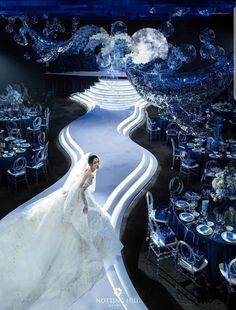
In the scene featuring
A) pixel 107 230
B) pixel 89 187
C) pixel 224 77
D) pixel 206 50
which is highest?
pixel 206 50

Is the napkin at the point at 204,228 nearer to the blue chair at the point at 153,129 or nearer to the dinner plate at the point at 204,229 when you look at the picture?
the dinner plate at the point at 204,229

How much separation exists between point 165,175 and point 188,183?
0.66 meters

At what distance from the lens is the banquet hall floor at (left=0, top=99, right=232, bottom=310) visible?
4.63 metres

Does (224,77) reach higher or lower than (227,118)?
higher

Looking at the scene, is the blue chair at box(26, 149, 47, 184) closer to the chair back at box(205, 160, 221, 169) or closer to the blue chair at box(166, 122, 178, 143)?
the chair back at box(205, 160, 221, 169)

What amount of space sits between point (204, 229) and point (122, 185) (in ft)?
8.94

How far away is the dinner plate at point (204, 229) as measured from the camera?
16.9 ft

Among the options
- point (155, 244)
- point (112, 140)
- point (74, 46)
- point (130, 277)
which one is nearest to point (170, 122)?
point (112, 140)

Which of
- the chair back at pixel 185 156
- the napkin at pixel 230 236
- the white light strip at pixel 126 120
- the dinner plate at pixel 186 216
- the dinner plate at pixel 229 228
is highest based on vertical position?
the white light strip at pixel 126 120

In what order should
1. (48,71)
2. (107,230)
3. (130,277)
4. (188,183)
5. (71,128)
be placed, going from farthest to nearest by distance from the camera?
(48,71)
(71,128)
(188,183)
(107,230)
(130,277)

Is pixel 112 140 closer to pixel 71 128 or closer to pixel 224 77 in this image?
pixel 71 128

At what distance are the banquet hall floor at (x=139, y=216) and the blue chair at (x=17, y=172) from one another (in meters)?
0.27

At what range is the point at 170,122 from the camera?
36.2 ft

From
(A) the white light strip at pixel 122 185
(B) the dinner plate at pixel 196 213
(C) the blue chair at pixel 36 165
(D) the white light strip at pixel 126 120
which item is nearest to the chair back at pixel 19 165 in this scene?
(C) the blue chair at pixel 36 165
